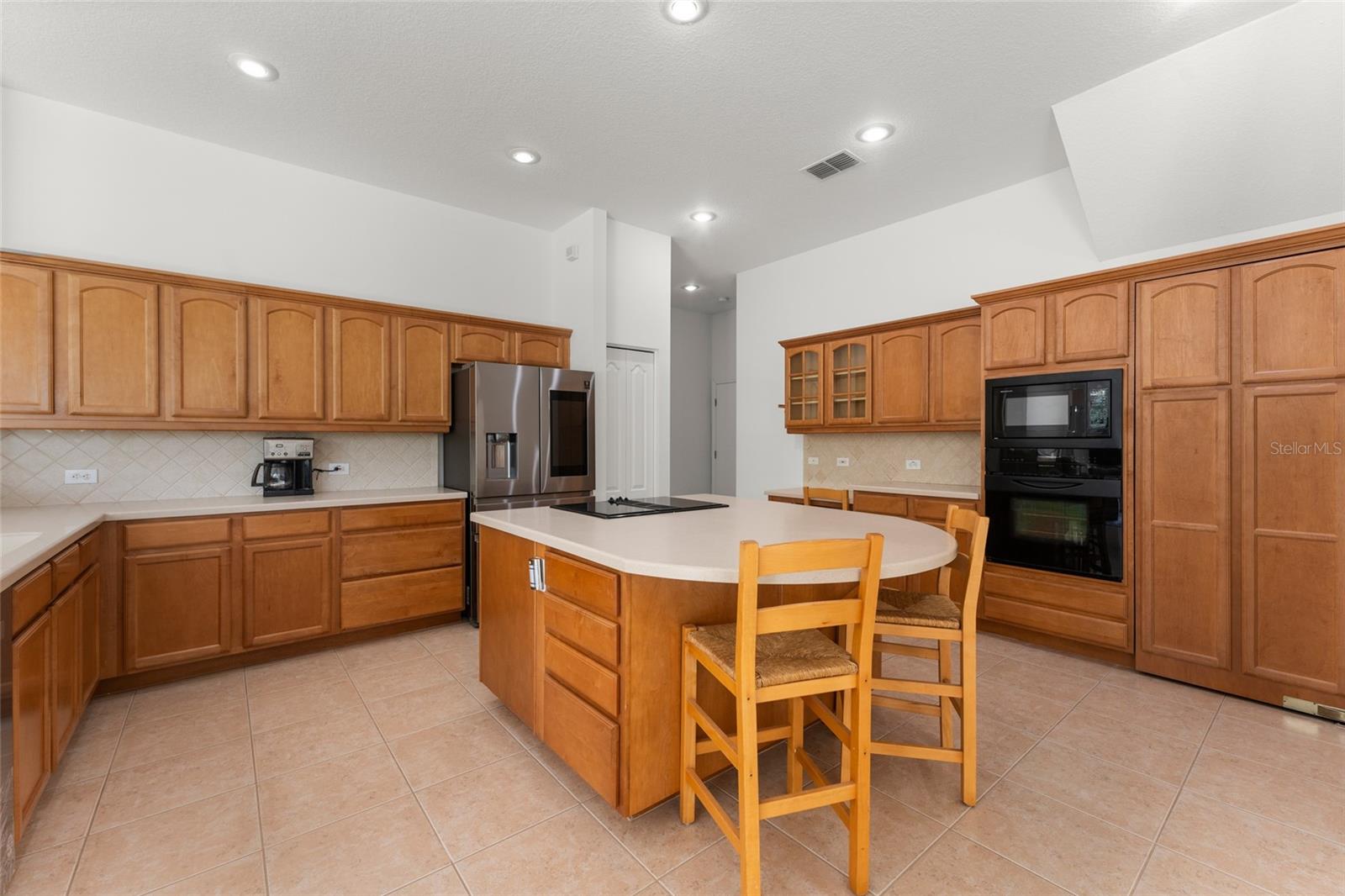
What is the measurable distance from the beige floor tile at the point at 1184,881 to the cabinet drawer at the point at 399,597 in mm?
3567

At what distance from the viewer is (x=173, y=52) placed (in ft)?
8.64

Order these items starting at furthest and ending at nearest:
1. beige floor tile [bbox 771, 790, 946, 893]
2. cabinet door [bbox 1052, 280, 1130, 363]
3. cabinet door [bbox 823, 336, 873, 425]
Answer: cabinet door [bbox 823, 336, 873, 425]
cabinet door [bbox 1052, 280, 1130, 363]
beige floor tile [bbox 771, 790, 946, 893]

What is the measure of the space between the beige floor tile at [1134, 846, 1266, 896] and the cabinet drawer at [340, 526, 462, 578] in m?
3.60

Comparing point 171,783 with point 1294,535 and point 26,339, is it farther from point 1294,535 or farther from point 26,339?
point 1294,535

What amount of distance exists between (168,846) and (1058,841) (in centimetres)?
275

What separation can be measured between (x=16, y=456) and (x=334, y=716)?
2.22 m

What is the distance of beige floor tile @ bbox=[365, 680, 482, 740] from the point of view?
2495mm

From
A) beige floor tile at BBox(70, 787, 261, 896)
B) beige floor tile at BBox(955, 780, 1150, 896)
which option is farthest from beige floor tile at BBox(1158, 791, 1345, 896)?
beige floor tile at BBox(70, 787, 261, 896)

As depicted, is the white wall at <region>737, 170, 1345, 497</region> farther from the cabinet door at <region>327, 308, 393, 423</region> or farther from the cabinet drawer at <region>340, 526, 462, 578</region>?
the cabinet door at <region>327, 308, 393, 423</region>

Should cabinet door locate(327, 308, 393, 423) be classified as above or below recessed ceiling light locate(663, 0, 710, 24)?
below

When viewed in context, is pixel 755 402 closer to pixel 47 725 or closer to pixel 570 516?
pixel 570 516

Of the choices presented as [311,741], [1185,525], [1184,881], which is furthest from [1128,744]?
[311,741]

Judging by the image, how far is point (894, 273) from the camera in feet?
15.4

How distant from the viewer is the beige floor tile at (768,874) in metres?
1.56
